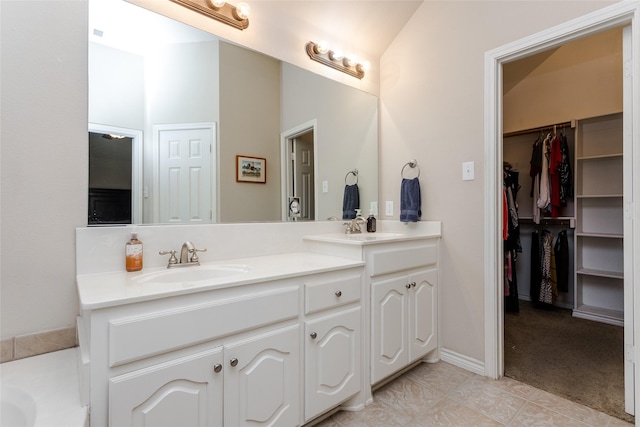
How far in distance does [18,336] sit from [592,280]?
4.26m

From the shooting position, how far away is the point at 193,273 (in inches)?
55.1

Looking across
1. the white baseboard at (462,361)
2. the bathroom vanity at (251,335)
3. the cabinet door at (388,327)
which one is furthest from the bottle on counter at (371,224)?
the white baseboard at (462,361)

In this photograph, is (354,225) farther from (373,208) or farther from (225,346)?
(225,346)

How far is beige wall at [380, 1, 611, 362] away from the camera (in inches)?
73.6

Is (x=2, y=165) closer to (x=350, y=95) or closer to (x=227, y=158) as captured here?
(x=227, y=158)

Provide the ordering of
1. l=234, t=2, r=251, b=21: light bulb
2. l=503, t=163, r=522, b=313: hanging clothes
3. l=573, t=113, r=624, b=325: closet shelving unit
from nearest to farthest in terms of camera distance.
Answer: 1. l=234, t=2, r=251, b=21: light bulb
2. l=573, t=113, r=624, b=325: closet shelving unit
3. l=503, t=163, r=522, b=313: hanging clothes

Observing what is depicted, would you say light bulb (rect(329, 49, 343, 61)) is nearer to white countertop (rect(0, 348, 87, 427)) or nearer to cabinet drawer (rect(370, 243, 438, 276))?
cabinet drawer (rect(370, 243, 438, 276))

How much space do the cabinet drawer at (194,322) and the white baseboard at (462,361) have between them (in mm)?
1363

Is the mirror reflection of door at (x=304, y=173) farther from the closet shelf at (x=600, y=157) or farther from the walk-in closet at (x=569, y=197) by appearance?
the closet shelf at (x=600, y=157)

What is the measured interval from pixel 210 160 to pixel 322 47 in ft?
3.73

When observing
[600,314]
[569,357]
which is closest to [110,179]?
[569,357]

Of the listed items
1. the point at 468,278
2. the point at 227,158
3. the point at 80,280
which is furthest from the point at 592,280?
the point at 80,280

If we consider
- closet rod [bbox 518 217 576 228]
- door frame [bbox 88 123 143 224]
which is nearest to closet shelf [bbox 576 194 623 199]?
closet rod [bbox 518 217 576 228]

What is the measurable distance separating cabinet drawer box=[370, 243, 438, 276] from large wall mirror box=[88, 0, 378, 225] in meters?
0.60
